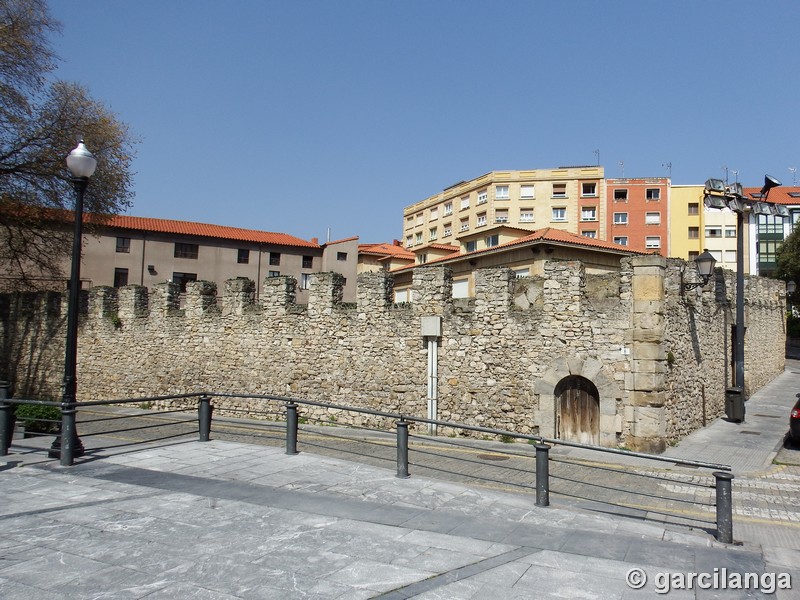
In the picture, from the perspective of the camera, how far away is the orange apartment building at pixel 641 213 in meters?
58.8

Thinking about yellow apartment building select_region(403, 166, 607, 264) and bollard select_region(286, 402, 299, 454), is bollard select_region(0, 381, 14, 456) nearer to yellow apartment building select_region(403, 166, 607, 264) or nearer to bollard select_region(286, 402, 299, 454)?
bollard select_region(286, 402, 299, 454)

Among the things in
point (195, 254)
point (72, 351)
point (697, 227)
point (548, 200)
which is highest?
point (548, 200)

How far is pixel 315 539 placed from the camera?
5.85m

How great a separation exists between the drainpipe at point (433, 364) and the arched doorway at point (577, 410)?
3137 mm

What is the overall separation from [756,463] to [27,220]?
24560 mm

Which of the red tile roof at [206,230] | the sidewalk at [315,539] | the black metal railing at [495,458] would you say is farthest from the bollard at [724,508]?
the red tile roof at [206,230]

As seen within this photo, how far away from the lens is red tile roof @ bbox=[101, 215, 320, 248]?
4281 cm

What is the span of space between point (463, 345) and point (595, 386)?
11.0 ft

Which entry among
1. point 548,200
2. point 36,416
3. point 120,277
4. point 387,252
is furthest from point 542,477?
point 548,200

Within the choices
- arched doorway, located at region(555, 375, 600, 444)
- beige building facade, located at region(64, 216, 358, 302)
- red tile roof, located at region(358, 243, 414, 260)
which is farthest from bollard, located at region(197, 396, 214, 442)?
red tile roof, located at region(358, 243, 414, 260)

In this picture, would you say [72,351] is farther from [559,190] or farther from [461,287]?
[559,190]

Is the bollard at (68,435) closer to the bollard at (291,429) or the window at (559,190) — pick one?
the bollard at (291,429)

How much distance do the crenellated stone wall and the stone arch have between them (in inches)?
1.0

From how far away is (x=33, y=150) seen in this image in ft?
68.5
